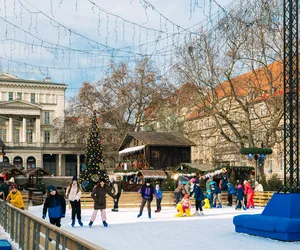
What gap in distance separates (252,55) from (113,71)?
88.9 feet

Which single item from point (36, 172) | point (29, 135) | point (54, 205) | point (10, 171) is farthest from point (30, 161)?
point (54, 205)

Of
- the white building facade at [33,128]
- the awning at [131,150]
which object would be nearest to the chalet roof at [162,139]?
the awning at [131,150]

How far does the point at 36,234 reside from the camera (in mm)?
8961

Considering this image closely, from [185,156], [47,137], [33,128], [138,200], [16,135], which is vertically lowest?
[138,200]

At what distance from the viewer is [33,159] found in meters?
92.3

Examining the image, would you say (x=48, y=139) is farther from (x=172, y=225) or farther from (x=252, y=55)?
(x=172, y=225)

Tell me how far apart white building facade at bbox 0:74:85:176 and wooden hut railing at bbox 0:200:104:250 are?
251 feet

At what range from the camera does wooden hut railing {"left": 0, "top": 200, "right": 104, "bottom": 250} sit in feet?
18.9

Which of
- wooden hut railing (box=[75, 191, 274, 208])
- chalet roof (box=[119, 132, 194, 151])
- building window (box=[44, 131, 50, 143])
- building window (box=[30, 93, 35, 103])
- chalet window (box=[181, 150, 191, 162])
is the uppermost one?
building window (box=[30, 93, 35, 103])

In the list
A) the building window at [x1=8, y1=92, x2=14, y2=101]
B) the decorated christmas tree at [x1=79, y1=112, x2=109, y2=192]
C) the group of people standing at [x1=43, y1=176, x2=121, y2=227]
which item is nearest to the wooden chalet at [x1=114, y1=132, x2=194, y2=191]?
the decorated christmas tree at [x1=79, y1=112, x2=109, y2=192]

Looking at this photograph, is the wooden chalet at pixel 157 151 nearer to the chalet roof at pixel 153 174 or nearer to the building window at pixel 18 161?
the chalet roof at pixel 153 174

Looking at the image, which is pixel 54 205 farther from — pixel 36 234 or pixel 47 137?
pixel 47 137

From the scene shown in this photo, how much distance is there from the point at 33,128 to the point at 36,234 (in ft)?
292

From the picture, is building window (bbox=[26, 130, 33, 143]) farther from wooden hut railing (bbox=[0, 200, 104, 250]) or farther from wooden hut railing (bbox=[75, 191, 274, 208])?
wooden hut railing (bbox=[0, 200, 104, 250])
